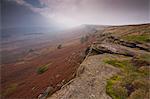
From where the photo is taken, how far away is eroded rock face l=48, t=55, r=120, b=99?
55.3 ft

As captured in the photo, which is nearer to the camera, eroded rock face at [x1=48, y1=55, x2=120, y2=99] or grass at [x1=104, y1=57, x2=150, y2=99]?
eroded rock face at [x1=48, y1=55, x2=120, y2=99]

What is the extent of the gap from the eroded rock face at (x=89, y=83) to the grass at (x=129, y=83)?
73cm

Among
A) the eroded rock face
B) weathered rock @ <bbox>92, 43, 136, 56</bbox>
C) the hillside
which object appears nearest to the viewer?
the eroded rock face

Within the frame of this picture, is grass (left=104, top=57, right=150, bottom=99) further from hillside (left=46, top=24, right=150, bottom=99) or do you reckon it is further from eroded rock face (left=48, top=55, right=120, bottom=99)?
eroded rock face (left=48, top=55, right=120, bottom=99)

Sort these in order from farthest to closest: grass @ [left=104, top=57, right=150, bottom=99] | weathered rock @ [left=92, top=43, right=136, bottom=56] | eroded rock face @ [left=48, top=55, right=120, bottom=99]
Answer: weathered rock @ [left=92, top=43, right=136, bottom=56], grass @ [left=104, top=57, right=150, bottom=99], eroded rock face @ [left=48, top=55, right=120, bottom=99]

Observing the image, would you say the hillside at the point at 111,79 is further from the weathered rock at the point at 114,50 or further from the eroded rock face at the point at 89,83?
the weathered rock at the point at 114,50

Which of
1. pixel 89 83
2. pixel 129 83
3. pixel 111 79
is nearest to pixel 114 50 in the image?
pixel 111 79

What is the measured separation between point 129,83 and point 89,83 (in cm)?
405

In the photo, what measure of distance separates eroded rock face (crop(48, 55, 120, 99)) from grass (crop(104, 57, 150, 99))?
2.38 ft

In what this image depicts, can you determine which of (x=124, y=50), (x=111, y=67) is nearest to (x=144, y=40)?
(x=124, y=50)

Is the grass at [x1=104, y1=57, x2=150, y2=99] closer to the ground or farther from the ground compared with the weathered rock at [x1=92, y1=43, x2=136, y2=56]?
closer to the ground

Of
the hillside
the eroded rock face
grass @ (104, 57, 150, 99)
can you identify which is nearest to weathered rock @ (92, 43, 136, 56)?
the hillside

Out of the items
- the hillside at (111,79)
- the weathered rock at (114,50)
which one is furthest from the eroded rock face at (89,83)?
the weathered rock at (114,50)

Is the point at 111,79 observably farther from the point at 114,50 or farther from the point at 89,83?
the point at 114,50
